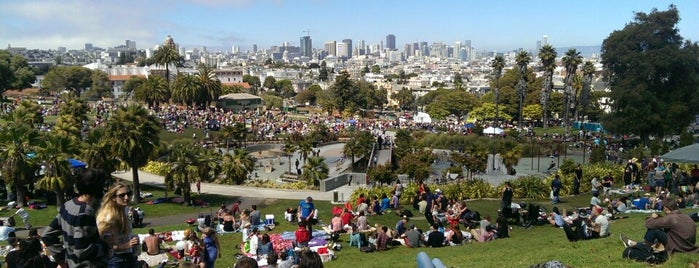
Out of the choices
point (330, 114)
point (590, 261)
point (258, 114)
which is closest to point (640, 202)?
point (590, 261)

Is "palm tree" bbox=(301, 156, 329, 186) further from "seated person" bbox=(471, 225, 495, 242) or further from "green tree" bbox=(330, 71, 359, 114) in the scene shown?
"green tree" bbox=(330, 71, 359, 114)

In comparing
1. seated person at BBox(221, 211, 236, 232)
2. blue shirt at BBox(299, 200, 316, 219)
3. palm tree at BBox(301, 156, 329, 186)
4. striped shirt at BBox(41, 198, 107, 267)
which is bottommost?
palm tree at BBox(301, 156, 329, 186)

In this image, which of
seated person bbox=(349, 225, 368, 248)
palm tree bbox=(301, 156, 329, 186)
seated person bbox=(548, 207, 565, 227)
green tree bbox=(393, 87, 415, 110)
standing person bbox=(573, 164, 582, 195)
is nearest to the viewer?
seated person bbox=(349, 225, 368, 248)

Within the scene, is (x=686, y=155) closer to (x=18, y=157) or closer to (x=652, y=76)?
(x=18, y=157)

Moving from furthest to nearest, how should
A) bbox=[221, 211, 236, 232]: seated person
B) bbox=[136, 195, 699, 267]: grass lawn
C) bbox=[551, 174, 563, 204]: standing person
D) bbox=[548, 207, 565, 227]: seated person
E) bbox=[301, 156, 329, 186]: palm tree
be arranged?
bbox=[301, 156, 329, 186]: palm tree < bbox=[551, 174, 563, 204]: standing person < bbox=[221, 211, 236, 232]: seated person < bbox=[548, 207, 565, 227]: seated person < bbox=[136, 195, 699, 267]: grass lawn

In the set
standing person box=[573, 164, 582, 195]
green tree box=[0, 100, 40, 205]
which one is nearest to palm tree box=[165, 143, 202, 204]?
green tree box=[0, 100, 40, 205]

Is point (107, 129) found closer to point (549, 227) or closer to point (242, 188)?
point (242, 188)
